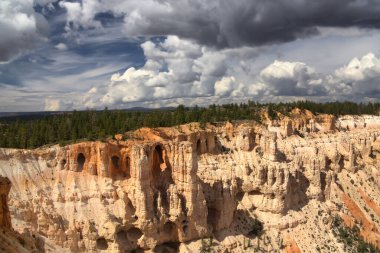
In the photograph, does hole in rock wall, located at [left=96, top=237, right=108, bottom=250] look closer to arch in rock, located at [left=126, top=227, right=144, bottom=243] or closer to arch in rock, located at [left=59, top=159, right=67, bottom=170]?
arch in rock, located at [left=126, top=227, right=144, bottom=243]

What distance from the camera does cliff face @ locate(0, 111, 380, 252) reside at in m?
52.2

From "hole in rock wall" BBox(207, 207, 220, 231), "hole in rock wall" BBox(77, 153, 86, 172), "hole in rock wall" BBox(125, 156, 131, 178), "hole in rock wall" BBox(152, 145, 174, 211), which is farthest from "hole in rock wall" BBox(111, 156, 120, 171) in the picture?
"hole in rock wall" BBox(207, 207, 220, 231)

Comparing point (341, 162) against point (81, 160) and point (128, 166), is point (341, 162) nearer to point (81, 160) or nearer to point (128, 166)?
point (128, 166)

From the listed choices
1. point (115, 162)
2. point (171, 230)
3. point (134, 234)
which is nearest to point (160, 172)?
point (115, 162)

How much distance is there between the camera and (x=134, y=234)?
55062 millimetres

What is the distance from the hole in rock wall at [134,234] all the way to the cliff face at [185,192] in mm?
136

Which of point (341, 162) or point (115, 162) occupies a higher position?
point (115, 162)

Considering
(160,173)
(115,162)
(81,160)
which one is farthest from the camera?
(160,173)

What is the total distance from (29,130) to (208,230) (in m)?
36.0

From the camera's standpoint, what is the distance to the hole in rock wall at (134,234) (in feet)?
179

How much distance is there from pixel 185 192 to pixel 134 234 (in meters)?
9.27

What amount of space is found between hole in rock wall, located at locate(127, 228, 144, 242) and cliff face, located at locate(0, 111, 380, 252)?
14 cm

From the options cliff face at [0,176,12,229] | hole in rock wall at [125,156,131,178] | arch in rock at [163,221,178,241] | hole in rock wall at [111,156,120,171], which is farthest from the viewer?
hole in rock wall at [111,156,120,171]

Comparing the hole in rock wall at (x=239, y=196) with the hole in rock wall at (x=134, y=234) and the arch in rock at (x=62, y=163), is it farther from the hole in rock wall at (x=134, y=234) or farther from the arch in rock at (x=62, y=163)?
the arch in rock at (x=62, y=163)
